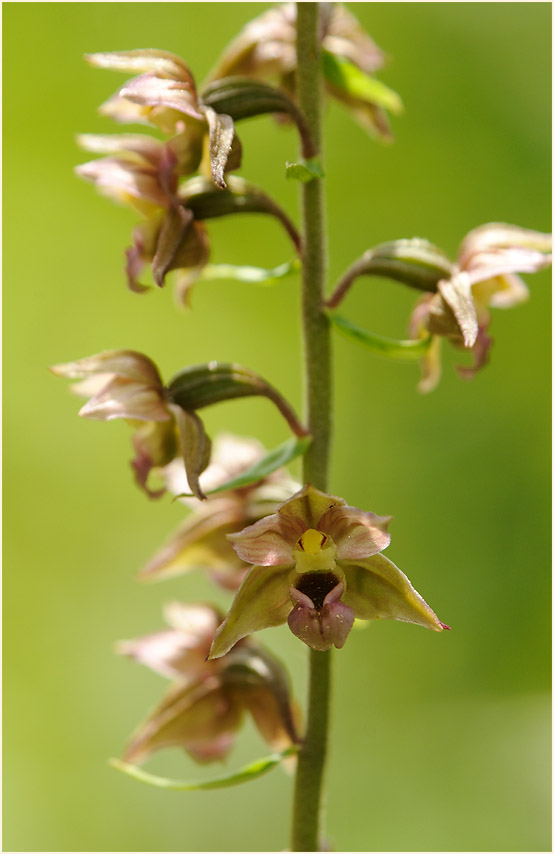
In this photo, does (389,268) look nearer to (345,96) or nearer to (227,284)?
(345,96)

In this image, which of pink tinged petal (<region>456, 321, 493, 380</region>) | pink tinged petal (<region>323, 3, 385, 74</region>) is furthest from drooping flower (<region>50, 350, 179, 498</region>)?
pink tinged petal (<region>323, 3, 385, 74</region>)

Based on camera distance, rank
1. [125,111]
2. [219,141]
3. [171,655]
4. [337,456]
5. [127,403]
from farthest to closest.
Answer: [337,456]
[171,655]
[125,111]
[127,403]
[219,141]

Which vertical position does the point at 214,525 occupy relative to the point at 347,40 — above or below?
below

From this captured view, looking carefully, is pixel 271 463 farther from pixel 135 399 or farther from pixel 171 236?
pixel 171 236

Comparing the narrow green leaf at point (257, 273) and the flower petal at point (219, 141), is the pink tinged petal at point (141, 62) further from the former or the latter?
the narrow green leaf at point (257, 273)

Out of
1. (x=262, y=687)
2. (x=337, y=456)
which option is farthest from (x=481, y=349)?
(x=337, y=456)

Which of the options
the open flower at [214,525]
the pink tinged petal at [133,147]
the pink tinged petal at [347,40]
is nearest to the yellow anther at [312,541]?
the open flower at [214,525]

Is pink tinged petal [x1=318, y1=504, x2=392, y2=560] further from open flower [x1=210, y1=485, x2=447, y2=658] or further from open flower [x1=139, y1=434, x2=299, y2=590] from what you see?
open flower [x1=139, y1=434, x2=299, y2=590]
